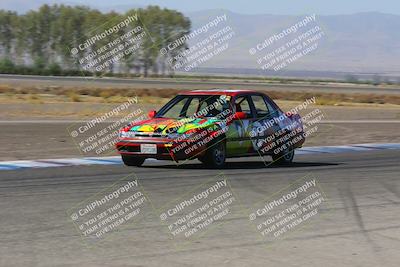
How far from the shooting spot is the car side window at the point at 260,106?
14.9 metres

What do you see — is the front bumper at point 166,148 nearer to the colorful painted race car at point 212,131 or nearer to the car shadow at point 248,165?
the colorful painted race car at point 212,131

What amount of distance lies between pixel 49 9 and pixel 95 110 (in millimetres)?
85475

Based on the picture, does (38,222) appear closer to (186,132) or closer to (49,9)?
(186,132)

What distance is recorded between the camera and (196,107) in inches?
563

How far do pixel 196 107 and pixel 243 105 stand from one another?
35.7 inches

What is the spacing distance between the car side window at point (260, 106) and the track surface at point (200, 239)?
131cm

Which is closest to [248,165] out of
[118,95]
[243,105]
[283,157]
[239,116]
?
[283,157]

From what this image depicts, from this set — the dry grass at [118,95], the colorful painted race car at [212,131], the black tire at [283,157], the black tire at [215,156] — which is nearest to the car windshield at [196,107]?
the colorful painted race car at [212,131]

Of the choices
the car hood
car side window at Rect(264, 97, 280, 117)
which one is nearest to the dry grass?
car side window at Rect(264, 97, 280, 117)

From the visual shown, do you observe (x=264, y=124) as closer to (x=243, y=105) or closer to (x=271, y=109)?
(x=271, y=109)

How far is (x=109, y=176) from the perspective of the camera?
41.4 ft

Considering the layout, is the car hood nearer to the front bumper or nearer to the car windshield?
the front bumper

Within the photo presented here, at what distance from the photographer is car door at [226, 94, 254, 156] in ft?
46.3

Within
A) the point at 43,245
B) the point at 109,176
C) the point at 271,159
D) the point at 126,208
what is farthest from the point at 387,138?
the point at 43,245
